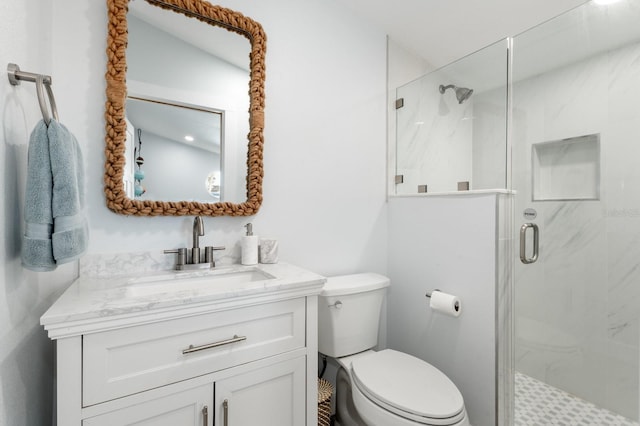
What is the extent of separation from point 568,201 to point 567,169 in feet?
0.49

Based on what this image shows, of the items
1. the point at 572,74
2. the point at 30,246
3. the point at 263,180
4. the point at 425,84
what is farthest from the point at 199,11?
the point at 572,74

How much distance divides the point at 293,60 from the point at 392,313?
165 centimetres

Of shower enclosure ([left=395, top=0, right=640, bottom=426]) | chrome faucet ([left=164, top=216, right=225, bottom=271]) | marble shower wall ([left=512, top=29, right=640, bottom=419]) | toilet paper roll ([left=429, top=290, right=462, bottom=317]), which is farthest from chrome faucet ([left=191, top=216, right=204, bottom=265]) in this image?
marble shower wall ([left=512, top=29, right=640, bottom=419])

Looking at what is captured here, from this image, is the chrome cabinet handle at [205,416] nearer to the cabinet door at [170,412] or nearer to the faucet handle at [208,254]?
the cabinet door at [170,412]

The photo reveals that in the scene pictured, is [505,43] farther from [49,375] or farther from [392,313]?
[49,375]

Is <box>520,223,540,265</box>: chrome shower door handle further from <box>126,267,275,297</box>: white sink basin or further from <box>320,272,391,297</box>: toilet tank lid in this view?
<box>126,267,275,297</box>: white sink basin

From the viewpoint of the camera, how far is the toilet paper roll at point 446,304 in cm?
150

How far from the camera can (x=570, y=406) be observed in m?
1.45

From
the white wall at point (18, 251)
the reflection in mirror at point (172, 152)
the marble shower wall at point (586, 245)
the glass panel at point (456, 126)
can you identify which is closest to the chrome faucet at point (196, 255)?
the reflection in mirror at point (172, 152)

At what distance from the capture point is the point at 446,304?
151 centimetres

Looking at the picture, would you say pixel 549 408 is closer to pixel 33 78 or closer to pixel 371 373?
pixel 371 373

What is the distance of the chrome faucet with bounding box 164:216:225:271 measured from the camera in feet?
4.25

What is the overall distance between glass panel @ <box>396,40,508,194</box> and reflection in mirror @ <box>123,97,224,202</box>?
3.86 ft

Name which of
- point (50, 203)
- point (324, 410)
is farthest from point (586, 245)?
point (50, 203)
